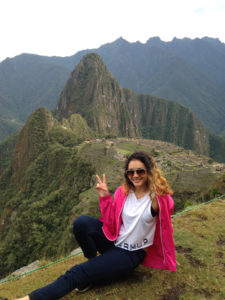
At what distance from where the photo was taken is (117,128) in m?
120

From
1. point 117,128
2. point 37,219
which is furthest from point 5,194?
point 117,128

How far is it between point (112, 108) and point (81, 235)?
12032cm

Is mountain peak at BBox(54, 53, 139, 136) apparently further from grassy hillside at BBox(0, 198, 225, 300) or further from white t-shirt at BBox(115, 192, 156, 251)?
white t-shirt at BBox(115, 192, 156, 251)

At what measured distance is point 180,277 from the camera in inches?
152

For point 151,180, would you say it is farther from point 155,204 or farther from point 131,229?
point 131,229

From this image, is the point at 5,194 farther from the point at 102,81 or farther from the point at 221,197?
the point at 102,81

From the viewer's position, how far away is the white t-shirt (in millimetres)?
3586

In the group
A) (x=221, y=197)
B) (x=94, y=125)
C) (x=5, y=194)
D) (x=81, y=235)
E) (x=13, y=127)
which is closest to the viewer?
(x=81, y=235)

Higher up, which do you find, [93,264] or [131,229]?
[131,229]

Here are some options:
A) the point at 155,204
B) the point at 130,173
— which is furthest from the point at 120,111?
the point at 155,204

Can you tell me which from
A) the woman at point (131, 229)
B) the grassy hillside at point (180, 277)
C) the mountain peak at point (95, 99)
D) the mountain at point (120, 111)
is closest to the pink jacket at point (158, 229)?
the woman at point (131, 229)

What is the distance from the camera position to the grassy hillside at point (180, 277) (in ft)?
11.5

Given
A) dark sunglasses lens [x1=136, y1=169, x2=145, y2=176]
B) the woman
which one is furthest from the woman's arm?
dark sunglasses lens [x1=136, y1=169, x2=145, y2=176]

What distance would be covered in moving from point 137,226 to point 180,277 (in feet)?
3.90
